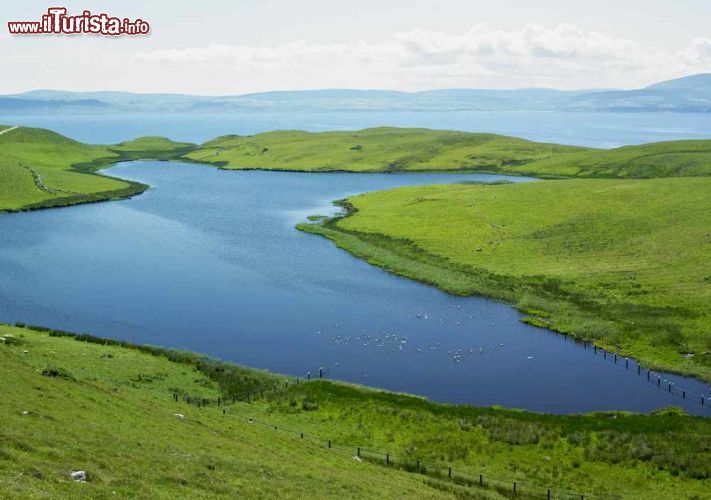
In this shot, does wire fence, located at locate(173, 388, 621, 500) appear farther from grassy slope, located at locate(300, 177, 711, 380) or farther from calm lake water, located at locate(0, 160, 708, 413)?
grassy slope, located at locate(300, 177, 711, 380)

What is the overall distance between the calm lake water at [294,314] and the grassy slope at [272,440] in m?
6.49

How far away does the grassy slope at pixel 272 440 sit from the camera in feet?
93.1

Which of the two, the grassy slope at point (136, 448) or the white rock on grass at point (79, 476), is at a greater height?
the white rock on grass at point (79, 476)

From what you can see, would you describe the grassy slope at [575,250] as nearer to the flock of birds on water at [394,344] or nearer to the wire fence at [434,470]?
the flock of birds on water at [394,344]

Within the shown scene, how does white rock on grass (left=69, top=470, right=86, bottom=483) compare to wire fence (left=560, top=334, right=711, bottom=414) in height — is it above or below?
above

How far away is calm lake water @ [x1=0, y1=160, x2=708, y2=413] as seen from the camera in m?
60.5

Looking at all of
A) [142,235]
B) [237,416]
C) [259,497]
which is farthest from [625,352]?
[142,235]

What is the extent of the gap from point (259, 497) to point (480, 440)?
2294 centimetres

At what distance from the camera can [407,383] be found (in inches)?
2356

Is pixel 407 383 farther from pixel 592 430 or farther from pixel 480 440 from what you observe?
pixel 592 430

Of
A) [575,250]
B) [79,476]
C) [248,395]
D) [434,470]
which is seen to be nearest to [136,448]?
[79,476]

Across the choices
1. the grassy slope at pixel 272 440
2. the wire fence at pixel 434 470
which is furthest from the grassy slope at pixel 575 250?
the wire fence at pixel 434 470

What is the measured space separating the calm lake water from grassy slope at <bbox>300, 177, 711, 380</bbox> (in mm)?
4756

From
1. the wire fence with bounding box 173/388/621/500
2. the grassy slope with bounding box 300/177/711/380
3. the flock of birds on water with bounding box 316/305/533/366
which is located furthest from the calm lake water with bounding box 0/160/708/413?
the wire fence with bounding box 173/388/621/500
